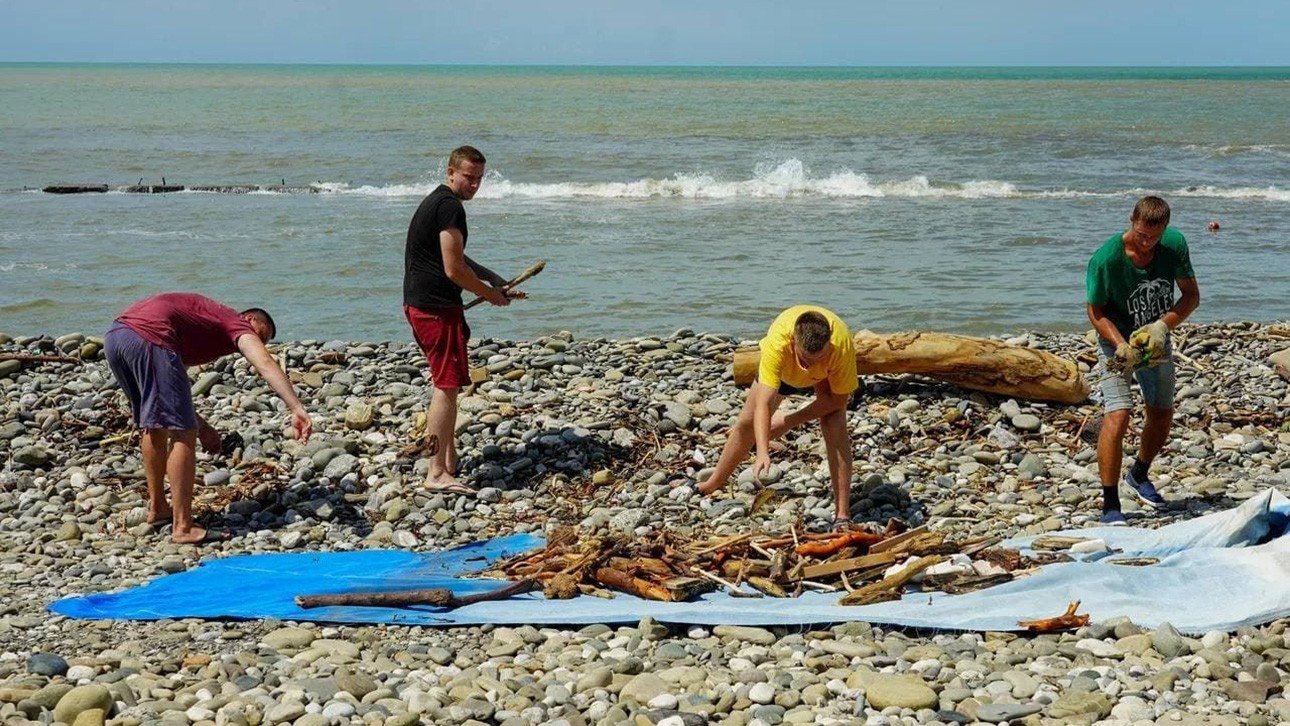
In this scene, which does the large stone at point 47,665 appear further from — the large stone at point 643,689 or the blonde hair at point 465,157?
the blonde hair at point 465,157

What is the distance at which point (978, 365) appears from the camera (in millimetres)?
8594

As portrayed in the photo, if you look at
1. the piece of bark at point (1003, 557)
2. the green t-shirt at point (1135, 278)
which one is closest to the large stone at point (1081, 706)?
the piece of bark at point (1003, 557)

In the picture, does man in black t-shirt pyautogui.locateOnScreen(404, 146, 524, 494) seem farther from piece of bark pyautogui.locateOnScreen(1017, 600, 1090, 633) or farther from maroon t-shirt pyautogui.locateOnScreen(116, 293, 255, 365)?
piece of bark pyautogui.locateOnScreen(1017, 600, 1090, 633)

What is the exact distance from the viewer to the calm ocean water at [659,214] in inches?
541

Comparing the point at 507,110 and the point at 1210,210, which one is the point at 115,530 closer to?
the point at 1210,210

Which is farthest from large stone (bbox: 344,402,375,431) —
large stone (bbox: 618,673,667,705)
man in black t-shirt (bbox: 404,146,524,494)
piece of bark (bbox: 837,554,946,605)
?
large stone (bbox: 618,673,667,705)

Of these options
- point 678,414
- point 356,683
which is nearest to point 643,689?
point 356,683

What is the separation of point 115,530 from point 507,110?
45.2 meters

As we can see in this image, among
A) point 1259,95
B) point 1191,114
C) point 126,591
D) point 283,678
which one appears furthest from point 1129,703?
point 1259,95

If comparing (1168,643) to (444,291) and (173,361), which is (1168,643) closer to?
(444,291)

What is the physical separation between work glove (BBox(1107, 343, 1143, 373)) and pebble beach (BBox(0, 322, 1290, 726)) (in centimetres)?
84

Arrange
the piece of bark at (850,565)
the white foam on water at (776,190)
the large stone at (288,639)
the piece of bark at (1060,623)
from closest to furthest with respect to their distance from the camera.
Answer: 1. the piece of bark at (1060,623)
2. the large stone at (288,639)
3. the piece of bark at (850,565)
4. the white foam on water at (776,190)

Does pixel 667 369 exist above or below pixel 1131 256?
below

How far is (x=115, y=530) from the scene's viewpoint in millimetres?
7023
